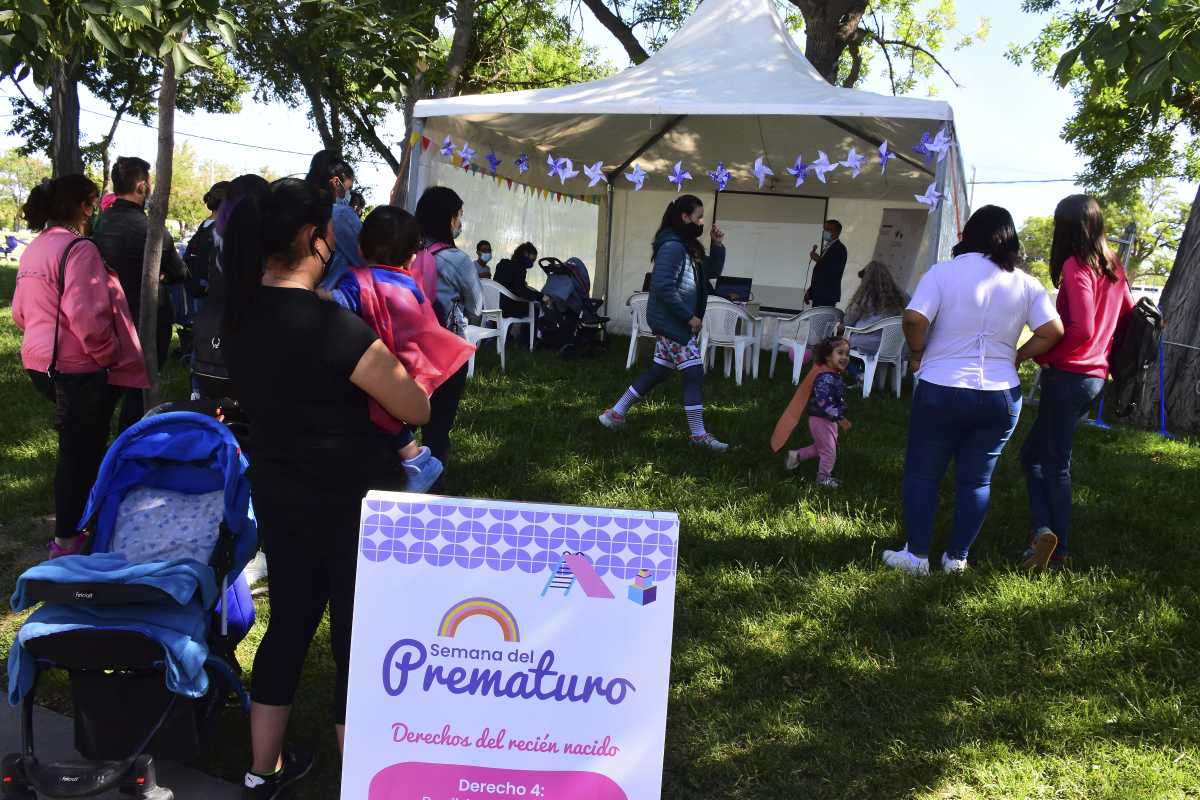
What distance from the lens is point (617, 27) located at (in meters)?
14.8

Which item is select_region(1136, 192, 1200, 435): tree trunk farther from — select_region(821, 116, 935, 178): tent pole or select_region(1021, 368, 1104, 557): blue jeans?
select_region(1021, 368, 1104, 557): blue jeans

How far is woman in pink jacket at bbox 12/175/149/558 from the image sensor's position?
12.0 feet

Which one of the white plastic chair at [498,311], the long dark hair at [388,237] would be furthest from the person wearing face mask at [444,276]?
the white plastic chair at [498,311]

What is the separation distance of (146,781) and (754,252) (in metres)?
12.7

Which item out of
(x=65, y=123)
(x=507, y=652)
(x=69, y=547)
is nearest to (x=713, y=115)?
(x=69, y=547)

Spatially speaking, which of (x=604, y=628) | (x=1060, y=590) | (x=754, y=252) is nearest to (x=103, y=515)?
(x=604, y=628)

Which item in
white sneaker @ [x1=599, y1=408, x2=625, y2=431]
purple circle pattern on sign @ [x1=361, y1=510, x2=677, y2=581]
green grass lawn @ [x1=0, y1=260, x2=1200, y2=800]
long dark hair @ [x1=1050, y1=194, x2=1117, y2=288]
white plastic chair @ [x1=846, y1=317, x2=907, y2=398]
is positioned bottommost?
green grass lawn @ [x1=0, y1=260, x2=1200, y2=800]

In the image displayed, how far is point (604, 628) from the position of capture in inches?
72.6

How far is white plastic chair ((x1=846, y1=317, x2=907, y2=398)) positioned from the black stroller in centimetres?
306

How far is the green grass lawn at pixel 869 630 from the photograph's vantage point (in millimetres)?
2826

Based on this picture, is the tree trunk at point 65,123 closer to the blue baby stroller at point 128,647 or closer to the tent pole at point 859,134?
the tent pole at point 859,134

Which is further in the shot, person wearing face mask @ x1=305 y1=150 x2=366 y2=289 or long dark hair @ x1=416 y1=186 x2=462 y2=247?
long dark hair @ x1=416 y1=186 x2=462 y2=247

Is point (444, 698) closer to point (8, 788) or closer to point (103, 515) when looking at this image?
point (8, 788)

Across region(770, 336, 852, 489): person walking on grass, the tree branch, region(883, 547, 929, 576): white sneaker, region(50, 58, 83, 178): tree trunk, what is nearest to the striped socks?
region(770, 336, 852, 489): person walking on grass
